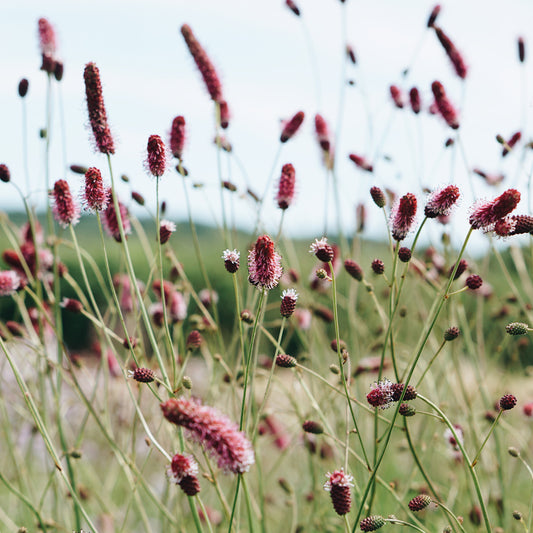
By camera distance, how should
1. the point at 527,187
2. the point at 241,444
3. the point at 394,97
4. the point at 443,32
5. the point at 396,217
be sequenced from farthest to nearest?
the point at 394,97 < the point at 443,32 < the point at 527,187 < the point at 396,217 < the point at 241,444

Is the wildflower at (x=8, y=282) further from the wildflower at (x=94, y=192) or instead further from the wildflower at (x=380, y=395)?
the wildflower at (x=380, y=395)

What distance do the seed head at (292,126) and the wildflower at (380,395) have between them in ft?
3.00

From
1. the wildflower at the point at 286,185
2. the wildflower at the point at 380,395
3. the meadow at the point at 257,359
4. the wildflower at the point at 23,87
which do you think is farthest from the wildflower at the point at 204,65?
the wildflower at the point at 380,395

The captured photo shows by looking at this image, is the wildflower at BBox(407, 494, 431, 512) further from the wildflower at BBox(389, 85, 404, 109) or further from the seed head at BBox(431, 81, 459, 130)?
the wildflower at BBox(389, 85, 404, 109)

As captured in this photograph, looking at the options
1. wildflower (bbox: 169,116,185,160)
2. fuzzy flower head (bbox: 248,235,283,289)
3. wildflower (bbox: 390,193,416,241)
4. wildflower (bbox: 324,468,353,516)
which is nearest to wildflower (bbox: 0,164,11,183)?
wildflower (bbox: 169,116,185,160)

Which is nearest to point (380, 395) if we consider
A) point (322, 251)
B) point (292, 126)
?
point (322, 251)

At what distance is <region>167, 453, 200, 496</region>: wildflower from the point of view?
38.8 inches

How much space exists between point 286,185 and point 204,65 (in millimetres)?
499

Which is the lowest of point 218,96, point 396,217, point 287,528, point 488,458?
point 287,528

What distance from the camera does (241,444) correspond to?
2.98 ft

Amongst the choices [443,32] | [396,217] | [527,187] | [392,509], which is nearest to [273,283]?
[396,217]

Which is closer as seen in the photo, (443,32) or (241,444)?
(241,444)

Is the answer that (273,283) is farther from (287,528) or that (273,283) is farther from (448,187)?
(287,528)

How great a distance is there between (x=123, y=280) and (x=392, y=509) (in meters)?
1.44
